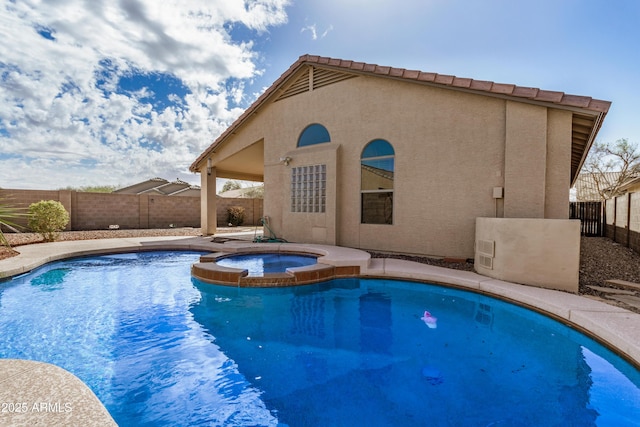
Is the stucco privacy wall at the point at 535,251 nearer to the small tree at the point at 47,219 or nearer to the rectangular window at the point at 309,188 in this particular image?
the rectangular window at the point at 309,188

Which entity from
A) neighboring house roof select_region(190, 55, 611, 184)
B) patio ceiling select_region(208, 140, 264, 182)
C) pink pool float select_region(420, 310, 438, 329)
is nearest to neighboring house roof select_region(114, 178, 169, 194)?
patio ceiling select_region(208, 140, 264, 182)

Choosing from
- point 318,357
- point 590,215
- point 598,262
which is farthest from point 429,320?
point 590,215

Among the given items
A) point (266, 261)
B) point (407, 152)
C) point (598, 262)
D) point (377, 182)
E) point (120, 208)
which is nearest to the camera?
point (598, 262)

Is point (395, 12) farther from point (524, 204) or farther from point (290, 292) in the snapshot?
point (290, 292)

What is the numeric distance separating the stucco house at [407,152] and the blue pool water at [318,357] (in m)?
3.30

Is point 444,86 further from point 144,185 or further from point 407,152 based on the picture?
point 144,185

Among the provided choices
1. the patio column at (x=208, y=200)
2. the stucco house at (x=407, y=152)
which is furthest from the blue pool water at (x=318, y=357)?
the patio column at (x=208, y=200)

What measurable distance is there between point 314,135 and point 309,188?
7.53ft

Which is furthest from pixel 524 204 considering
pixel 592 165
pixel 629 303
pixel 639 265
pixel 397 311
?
pixel 592 165

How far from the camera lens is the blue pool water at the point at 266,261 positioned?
8.88 m

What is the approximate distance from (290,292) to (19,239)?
1418 centimetres

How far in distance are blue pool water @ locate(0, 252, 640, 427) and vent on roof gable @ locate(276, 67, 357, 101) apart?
8630mm

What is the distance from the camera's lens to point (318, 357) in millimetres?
4020

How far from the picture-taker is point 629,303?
17.3ft
